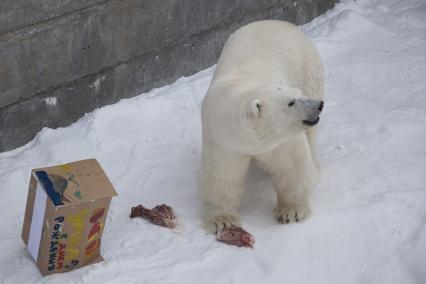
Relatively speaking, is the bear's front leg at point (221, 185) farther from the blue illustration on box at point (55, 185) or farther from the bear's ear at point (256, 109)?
the blue illustration on box at point (55, 185)

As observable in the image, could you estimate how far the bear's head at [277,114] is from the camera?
3197 mm

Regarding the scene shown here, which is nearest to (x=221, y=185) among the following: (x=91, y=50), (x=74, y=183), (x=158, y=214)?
(x=158, y=214)

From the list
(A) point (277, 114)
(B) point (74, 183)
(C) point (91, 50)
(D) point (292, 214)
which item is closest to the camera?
(B) point (74, 183)

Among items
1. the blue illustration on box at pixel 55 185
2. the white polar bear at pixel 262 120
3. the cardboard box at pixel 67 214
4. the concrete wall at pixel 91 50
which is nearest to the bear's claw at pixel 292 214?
the white polar bear at pixel 262 120

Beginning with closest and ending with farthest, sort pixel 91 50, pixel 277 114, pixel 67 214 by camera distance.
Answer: pixel 67 214, pixel 277 114, pixel 91 50

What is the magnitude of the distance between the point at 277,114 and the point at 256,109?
0.10 metres

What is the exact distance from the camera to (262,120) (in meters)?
3.23

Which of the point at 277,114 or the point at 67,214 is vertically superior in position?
the point at 277,114

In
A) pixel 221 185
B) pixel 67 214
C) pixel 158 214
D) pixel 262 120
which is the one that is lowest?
pixel 158 214

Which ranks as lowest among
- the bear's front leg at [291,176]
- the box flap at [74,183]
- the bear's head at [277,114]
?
the bear's front leg at [291,176]

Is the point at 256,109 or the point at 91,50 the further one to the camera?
the point at 91,50

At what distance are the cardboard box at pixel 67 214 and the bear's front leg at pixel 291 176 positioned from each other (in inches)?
34.3

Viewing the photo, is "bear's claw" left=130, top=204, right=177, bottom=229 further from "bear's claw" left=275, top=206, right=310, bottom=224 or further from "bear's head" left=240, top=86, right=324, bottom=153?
"bear's head" left=240, top=86, right=324, bottom=153

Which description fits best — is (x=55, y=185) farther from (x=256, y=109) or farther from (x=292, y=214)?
(x=292, y=214)
